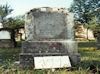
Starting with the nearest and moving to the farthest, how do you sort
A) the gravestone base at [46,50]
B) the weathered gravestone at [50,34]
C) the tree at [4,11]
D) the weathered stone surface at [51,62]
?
the weathered stone surface at [51,62] → the gravestone base at [46,50] → the weathered gravestone at [50,34] → the tree at [4,11]

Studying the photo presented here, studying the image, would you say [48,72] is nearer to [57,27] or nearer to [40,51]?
[40,51]

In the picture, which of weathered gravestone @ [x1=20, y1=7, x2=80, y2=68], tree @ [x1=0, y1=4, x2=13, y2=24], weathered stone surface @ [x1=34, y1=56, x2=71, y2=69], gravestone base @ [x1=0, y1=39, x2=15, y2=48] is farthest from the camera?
tree @ [x1=0, y1=4, x2=13, y2=24]

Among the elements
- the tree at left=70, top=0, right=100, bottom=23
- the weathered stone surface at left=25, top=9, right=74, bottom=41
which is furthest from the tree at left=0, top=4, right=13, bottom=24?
the weathered stone surface at left=25, top=9, right=74, bottom=41

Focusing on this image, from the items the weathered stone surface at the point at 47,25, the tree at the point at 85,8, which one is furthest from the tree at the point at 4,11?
the weathered stone surface at the point at 47,25

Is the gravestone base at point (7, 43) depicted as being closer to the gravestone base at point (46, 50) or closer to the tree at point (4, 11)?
the gravestone base at point (46, 50)

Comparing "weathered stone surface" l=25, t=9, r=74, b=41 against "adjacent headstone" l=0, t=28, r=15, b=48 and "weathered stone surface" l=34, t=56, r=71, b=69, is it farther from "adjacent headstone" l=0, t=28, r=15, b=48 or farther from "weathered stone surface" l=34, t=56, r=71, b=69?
"adjacent headstone" l=0, t=28, r=15, b=48

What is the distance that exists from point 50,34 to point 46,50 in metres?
0.47

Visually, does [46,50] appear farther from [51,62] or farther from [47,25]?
[47,25]

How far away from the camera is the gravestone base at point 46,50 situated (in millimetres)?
4102

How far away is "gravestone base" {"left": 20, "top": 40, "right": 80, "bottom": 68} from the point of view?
4.10 m

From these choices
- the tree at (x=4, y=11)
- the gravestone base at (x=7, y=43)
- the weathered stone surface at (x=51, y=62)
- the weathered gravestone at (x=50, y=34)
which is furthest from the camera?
the tree at (x=4, y=11)

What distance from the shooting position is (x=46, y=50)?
4.25 meters

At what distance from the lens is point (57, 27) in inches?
173

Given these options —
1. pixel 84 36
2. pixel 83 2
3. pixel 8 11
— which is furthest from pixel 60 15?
pixel 83 2
